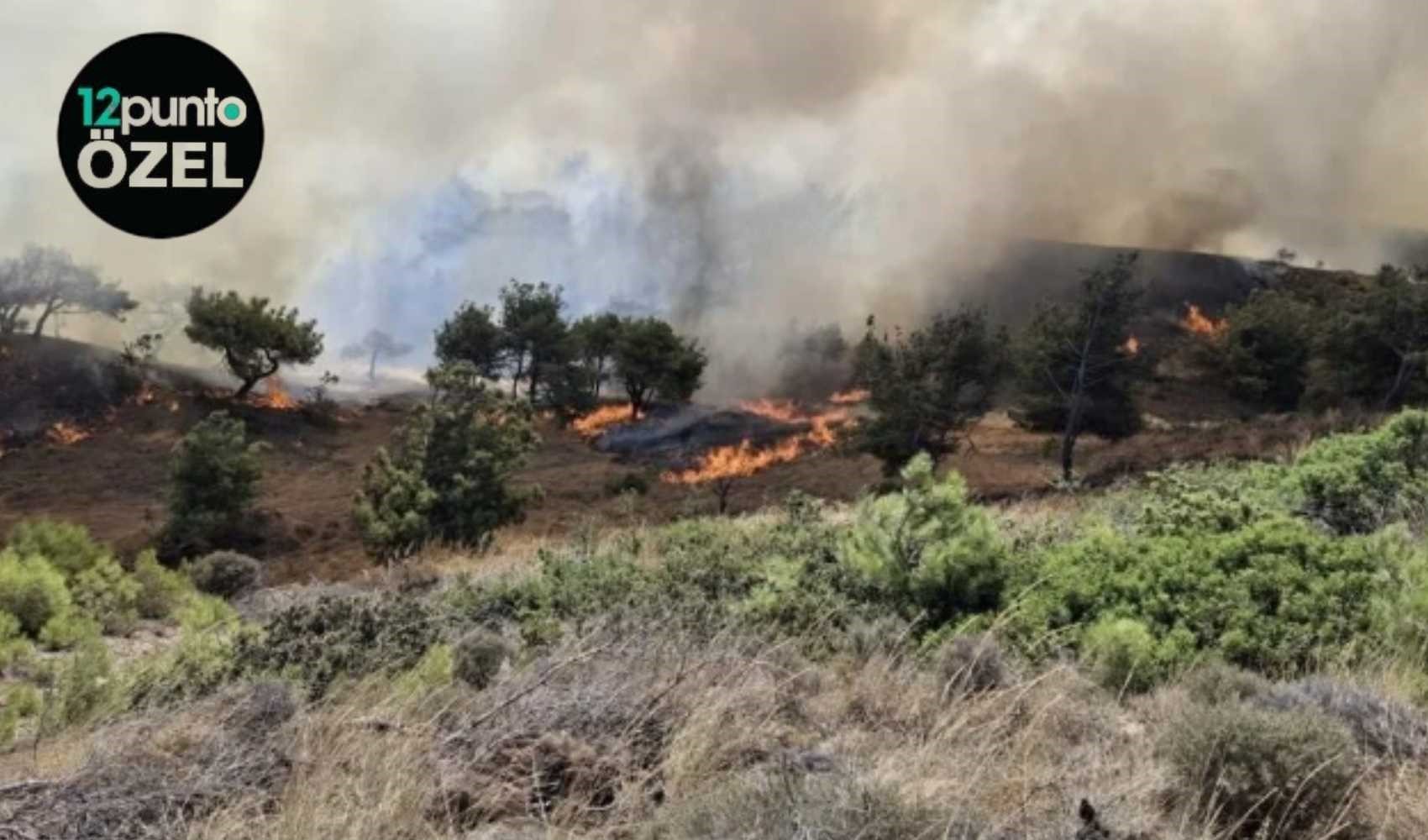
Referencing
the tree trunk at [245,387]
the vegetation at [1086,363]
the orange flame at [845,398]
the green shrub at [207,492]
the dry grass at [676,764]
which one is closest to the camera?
the dry grass at [676,764]

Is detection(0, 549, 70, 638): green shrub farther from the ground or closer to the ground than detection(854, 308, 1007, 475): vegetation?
closer to the ground

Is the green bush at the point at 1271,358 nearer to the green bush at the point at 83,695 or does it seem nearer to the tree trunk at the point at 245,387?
the tree trunk at the point at 245,387

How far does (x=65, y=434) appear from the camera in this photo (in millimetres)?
52312

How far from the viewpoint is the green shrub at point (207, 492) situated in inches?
1201

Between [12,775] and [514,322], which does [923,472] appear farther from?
[514,322]

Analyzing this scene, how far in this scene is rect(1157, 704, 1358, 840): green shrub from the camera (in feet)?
12.0

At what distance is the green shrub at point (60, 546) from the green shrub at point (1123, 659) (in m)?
12.4

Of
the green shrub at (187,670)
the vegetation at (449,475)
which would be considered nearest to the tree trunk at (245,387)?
Result: the vegetation at (449,475)

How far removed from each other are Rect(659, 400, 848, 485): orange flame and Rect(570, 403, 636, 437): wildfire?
8.58 meters

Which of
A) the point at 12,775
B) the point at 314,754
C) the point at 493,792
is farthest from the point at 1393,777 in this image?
the point at 12,775

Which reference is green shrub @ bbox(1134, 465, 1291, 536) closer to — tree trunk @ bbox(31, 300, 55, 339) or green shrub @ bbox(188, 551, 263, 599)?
green shrub @ bbox(188, 551, 263, 599)

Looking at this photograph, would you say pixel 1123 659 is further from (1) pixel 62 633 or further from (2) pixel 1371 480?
(1) pixel 62 633

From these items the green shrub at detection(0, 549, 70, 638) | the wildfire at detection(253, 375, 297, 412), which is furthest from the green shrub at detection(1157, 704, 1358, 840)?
the wildfire at detection(253, 375, 297, 412)

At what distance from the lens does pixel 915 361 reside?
35.7 meters
